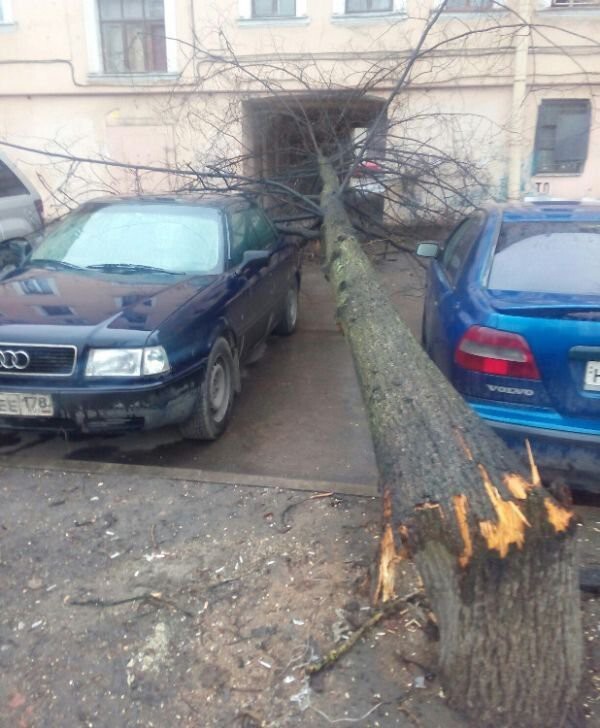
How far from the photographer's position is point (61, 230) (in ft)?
18.8

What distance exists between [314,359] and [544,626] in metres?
4.73

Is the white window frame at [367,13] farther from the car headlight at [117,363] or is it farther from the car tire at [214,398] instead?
the car headlight at [117,363]

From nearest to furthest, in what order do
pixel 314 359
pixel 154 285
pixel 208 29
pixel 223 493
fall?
1. pixel 223 493
2. pixel 154 285
3. pixel 314 359
4. pixel 208 29

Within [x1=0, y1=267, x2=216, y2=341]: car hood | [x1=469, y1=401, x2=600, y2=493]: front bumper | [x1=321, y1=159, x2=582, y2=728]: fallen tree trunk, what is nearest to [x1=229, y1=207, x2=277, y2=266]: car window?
[x1=0, y1=267, x2=216, y2=341]: car hood

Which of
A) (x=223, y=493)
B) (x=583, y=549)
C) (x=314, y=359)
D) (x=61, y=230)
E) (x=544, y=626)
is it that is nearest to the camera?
(x=544, y=626)

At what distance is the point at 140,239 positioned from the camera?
547 cm

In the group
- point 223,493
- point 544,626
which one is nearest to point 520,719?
point 544,626

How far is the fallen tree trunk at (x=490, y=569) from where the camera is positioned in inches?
78.5

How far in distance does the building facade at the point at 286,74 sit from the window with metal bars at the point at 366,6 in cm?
2

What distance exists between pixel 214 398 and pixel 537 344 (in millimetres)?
2210

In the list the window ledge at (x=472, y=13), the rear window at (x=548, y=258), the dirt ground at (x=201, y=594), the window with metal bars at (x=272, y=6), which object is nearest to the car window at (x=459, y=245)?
the rear window at (x=548, y=258)

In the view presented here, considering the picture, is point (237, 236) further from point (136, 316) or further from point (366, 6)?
point (366, 6)

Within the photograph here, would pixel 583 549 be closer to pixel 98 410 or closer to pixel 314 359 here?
pixel 98 410

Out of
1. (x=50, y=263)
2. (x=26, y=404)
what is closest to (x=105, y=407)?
(x=26, y=404)
